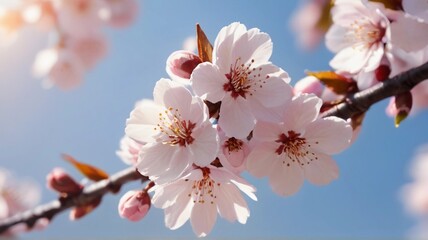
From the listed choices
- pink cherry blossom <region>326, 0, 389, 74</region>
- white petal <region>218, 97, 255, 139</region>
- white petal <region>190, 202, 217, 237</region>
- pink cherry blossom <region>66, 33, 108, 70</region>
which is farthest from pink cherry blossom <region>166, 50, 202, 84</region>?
pink cherry blossom <region>66, 33, 108, 70</region>

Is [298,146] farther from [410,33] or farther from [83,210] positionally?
[83,210]

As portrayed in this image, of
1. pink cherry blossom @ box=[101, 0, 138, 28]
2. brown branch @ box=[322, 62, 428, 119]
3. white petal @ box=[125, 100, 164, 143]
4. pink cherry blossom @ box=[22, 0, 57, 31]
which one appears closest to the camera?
white petal @ box=[125, 100, 164, 143]

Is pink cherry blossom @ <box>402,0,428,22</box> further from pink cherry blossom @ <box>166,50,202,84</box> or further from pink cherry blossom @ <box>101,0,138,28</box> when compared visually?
pink cherry blossom @ <box>101,0,138,28</box>

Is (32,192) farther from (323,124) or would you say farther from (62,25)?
(323,124)

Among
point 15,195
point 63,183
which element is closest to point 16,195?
point 15,195

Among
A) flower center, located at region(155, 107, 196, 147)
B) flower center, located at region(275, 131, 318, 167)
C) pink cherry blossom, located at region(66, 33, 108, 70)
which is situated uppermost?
pink cherry blossom, located at region(66, 33, 108, 70)

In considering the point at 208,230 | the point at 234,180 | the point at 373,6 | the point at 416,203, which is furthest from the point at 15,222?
the point at 416,203

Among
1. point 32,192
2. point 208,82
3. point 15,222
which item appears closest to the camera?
point 208,82

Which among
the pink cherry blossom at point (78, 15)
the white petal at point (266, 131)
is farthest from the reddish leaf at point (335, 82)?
the pink cherry blossom at point (78, 15)
